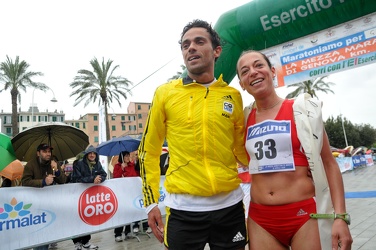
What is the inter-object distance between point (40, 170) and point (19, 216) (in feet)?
2.57

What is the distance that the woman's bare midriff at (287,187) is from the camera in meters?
1.90

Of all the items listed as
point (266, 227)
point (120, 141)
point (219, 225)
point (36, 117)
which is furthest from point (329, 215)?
point (36, 117)

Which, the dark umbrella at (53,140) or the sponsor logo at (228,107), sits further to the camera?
the dark umbrella at (53,140)

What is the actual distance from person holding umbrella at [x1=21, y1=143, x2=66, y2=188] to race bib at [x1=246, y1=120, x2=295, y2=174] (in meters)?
4.13

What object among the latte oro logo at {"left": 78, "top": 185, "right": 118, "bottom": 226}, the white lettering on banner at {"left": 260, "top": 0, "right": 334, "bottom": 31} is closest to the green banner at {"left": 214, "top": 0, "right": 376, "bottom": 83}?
the white lettering on banner at {"left": 260, "top": 0, "right": 334, "bottom": 31}

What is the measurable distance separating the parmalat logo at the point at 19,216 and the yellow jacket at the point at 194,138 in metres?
3.74

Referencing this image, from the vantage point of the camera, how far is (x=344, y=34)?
4352 mm

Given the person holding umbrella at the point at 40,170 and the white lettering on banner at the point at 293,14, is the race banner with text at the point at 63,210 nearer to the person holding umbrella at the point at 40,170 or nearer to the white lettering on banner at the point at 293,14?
the person holding umbrella at the point at 40,170

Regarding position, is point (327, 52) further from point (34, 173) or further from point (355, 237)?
point (34, 173)

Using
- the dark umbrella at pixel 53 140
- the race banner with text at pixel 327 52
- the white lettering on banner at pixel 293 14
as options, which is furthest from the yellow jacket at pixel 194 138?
the dark umbrella at pixel 53 140

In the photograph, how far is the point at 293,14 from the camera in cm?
432

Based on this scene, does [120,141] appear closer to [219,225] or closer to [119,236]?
[119,236]

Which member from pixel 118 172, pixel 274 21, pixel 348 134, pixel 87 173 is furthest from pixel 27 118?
pixel 274 21

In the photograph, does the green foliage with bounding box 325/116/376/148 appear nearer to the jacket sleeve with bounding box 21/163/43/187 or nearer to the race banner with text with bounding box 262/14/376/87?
the race banner with text with bounding box 262/14/376/87
